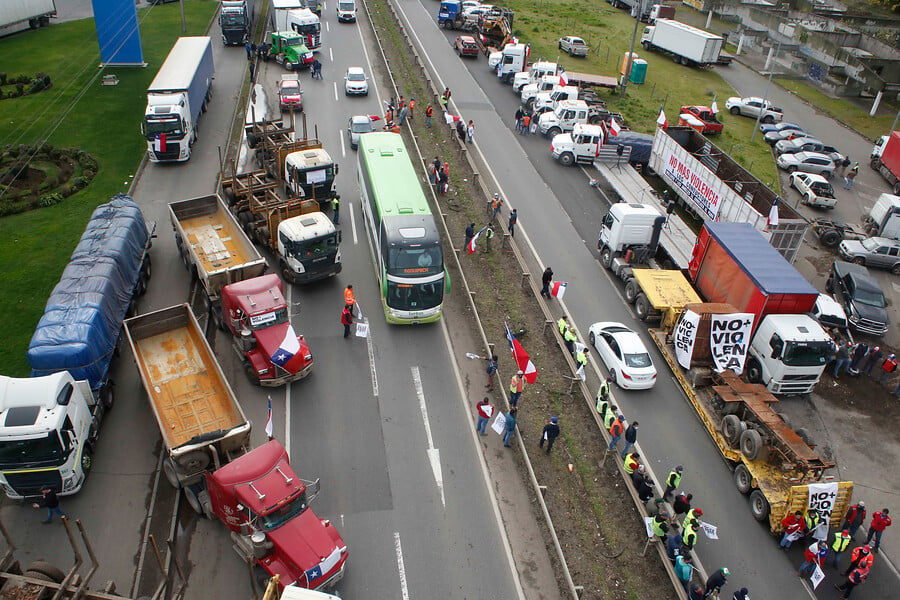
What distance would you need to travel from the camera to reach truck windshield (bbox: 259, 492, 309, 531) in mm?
14297

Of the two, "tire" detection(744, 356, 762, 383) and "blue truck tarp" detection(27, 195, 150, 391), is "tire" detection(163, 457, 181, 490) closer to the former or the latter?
"blue truck tarp" detection(27, 195, 150, 391)

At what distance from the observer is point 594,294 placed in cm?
2686

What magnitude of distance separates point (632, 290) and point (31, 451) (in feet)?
69.4

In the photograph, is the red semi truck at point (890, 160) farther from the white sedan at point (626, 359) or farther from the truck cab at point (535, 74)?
the white sedan at point (626, 359)

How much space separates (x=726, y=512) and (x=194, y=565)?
47.8 ft

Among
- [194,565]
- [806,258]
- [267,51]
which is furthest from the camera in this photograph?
[267,51]

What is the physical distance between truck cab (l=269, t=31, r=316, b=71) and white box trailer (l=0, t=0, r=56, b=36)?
18.6 meters

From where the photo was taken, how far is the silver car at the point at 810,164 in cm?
3984

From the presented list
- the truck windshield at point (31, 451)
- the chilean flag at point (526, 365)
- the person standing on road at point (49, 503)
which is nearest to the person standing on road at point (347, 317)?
the chilean flag at point (526, 365)

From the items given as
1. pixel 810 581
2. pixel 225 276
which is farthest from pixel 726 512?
pixel 225 276

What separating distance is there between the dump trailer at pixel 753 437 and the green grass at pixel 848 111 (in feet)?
119

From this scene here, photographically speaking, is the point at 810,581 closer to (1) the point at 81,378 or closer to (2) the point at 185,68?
(1) the point at 81,378

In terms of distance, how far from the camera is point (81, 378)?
695 inches

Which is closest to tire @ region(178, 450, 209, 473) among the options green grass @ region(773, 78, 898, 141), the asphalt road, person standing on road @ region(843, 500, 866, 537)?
the asphalt road
